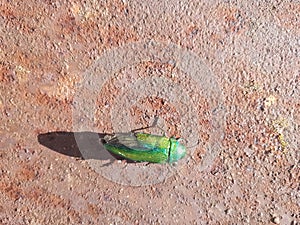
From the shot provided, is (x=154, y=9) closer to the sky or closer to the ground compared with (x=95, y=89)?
closer to the sky

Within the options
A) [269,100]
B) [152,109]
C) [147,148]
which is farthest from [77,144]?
[269,100]

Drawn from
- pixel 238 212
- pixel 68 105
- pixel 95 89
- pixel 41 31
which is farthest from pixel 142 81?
pixel 238 212

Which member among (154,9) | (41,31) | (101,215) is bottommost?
(101,215)

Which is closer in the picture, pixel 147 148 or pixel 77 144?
pixel 147 148

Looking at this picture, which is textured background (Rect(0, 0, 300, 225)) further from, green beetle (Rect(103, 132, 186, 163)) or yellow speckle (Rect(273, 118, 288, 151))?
green beetle (Rect(103, 132, 186, 163))

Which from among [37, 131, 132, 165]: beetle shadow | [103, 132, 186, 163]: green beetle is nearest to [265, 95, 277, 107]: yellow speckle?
[103, 132, 186, 163]: green beetle

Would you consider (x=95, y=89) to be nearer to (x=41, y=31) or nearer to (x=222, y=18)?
(x=41, y=31)

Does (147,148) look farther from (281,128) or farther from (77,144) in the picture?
(281,128)
